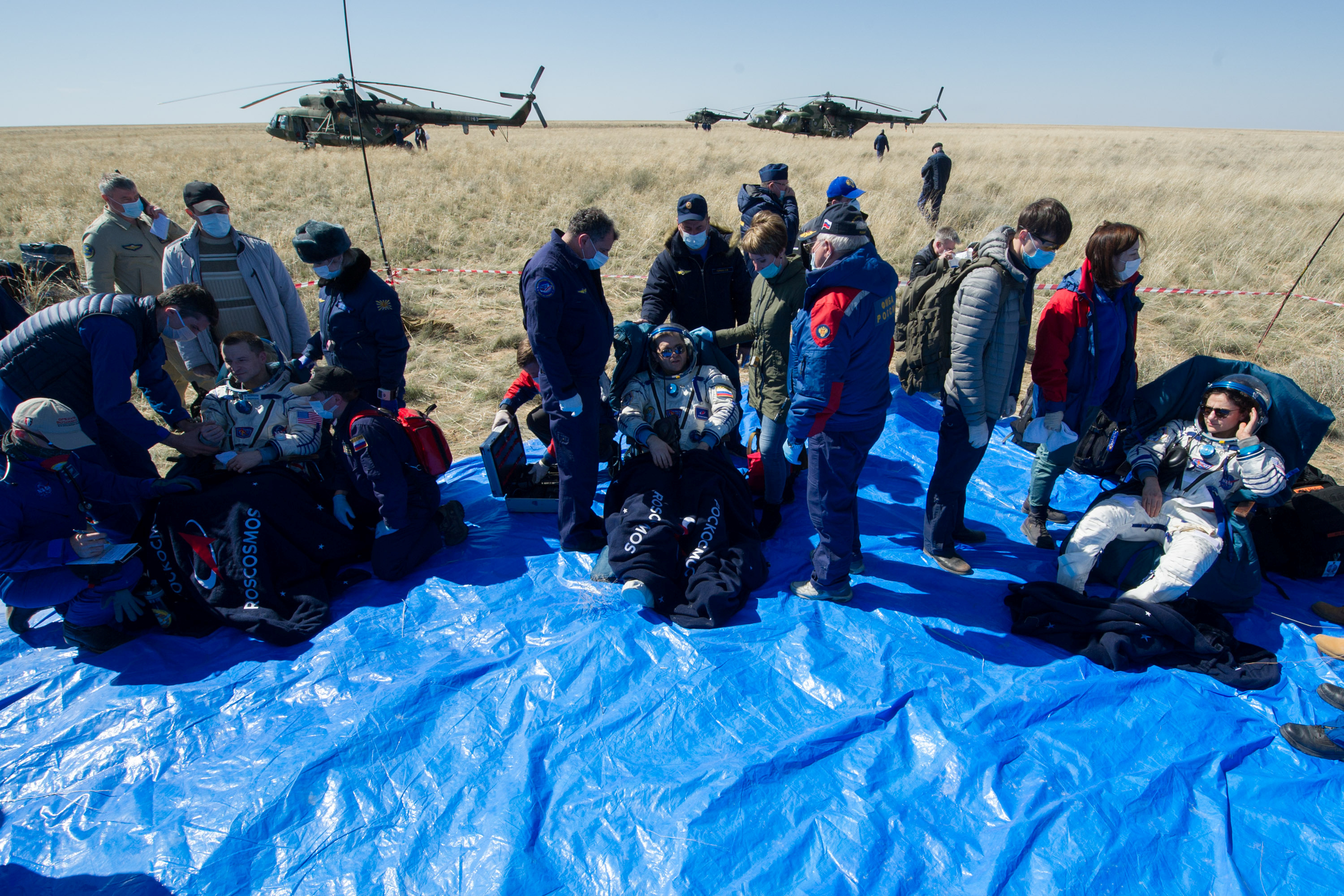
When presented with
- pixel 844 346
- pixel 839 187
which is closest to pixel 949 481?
pixel 844 346

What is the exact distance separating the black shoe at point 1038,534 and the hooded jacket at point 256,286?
4648 millimetres

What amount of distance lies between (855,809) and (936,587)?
157 cm

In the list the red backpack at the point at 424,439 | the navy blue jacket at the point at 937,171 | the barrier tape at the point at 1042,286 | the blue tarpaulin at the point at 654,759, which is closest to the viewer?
the blue tarpaulin at the point at 654,759

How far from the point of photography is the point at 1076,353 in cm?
344

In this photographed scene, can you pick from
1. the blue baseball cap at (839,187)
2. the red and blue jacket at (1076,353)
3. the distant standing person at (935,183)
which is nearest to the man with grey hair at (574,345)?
the blue baseball cap at (839,187)

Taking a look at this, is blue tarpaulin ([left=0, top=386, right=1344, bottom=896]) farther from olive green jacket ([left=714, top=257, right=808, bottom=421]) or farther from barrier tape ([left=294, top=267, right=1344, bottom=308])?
barrier tape ([left=294, top=267, right=1344, bottom=308])

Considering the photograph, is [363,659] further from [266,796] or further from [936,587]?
[936,587]

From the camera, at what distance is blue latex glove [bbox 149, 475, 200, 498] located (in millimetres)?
3412

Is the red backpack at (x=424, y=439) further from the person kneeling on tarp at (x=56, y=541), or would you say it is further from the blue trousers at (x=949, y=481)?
the blue trousers at (x=949, y=481)

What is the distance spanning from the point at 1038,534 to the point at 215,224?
5.65 meters

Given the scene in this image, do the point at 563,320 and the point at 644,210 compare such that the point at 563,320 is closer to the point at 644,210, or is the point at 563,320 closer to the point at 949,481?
the point at 949,481

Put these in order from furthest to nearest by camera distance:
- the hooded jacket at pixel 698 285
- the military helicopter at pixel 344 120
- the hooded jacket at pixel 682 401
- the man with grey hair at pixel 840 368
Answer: the military helicopter at pixel 344 120 → the hooded jacket at pixel 698 285 → the hooded jacket at pixel 682 401 → the man with grey hair at pixel 840 368

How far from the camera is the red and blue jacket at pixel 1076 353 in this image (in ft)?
11.1

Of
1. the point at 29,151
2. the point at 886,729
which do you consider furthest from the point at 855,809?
the point at 29,151
